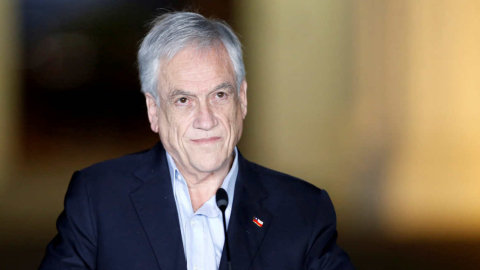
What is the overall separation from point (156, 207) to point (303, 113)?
4320 millimetres

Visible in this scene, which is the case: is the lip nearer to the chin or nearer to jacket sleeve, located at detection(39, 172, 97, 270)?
the chin

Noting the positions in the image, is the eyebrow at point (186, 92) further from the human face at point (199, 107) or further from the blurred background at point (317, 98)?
the blurred background at point (317, 98)

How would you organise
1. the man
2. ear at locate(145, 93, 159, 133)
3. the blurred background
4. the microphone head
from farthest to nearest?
the blurred background → ear at locate(145, 93, 159, 133) → the man → the microphone head

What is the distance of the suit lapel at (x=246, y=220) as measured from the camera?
1702 millimetres

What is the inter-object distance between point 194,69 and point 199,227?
49 centimetres

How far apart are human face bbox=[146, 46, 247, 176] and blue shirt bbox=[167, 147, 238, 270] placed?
0.28 feet

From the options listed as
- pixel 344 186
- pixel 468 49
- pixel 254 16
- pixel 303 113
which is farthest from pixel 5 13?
pixel 468 49

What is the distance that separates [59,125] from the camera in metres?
5.84

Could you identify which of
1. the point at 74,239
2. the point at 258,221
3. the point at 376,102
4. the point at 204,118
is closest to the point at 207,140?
the point at 204,118

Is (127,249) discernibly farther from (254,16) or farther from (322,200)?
(254,16)

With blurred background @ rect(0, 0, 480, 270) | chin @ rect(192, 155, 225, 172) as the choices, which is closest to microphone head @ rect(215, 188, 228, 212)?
chin @ rect(192, 155, 225, 172)

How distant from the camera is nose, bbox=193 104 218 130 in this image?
5.71ft

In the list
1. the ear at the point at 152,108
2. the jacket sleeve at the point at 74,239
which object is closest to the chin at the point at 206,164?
the ear at the point at 152,108

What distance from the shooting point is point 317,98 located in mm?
5871
